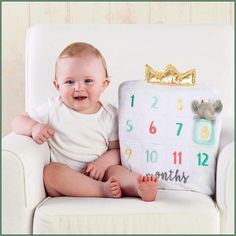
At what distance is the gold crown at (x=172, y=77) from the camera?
2.00m

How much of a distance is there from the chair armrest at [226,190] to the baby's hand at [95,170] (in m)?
0.35

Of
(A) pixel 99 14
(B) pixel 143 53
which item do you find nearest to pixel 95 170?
(B) pixel 143 53

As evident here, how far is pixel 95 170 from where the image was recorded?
196 centimetres

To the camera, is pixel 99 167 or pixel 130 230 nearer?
pixel 130 230

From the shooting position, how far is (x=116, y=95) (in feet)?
7.32

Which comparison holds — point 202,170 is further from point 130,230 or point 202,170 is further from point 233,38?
point 233,38

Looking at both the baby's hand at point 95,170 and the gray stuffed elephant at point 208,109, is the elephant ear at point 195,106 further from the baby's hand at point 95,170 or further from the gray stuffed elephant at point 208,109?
the baby's hand at point 95,170

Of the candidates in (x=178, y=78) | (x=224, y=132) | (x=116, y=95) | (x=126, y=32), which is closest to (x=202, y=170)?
(x=224, y=132)

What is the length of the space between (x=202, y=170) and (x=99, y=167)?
30 cm

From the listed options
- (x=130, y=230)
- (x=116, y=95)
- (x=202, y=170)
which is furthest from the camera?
(x=116, y=95)

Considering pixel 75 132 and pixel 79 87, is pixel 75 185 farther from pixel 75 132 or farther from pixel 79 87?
pixel 79 87

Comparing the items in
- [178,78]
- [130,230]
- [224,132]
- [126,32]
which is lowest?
[130,230]

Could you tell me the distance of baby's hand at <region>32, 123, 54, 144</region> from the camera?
1.93m

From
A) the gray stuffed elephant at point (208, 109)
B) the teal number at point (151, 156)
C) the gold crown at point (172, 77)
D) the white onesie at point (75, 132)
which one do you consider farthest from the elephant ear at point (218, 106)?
the white onesie at point (75, 132)
